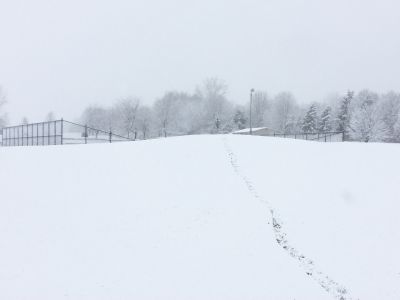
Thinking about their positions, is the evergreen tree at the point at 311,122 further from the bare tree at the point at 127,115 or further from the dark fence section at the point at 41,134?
the dark fence section at the point at 41,134

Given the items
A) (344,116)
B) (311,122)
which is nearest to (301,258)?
(311,122)

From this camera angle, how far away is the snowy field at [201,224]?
11242 mm

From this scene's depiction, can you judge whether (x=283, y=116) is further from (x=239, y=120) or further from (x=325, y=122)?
(x=325, y=122)

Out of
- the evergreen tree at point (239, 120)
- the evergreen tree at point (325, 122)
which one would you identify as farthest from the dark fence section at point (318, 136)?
the evergreen tree at point (239, 120)

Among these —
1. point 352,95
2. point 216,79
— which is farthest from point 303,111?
point 216,79

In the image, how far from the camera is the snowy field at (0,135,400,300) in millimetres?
11242

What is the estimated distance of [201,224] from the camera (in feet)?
48.1

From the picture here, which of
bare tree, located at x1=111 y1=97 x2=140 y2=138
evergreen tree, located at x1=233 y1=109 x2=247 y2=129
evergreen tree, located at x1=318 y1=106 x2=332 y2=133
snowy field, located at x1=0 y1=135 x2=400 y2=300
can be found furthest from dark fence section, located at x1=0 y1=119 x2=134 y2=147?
evergreen tree, located at x1=233 y1=109 x2=247 y2=129

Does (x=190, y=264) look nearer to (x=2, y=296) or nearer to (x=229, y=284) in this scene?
(x=229, y=284)

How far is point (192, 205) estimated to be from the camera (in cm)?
1636

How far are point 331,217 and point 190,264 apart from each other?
6785mm

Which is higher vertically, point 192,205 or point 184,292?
point 192,205

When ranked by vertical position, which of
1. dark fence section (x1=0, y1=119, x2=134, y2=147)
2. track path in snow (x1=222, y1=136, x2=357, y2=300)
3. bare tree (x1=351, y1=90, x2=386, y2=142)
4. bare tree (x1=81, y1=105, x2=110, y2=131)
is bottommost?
track path in snow (x1=222, y1=136, x2=357, y2=300)

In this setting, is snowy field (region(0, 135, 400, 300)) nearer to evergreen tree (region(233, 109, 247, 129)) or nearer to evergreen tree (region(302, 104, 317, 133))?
evergreen tree (region(302, 104, 317, 133))
